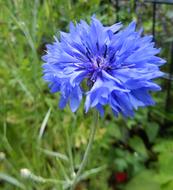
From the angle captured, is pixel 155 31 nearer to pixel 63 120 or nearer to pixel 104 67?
pixel 63 120

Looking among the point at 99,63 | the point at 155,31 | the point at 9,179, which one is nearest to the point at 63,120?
the point at 9,179

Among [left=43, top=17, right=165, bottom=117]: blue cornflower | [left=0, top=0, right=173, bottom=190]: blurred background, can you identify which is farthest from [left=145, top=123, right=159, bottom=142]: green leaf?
[left=43, top=17, right=165, bottom=117]: blue cornflower

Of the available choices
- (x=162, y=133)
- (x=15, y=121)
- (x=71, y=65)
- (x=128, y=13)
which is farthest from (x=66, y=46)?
(x=162, y=133)

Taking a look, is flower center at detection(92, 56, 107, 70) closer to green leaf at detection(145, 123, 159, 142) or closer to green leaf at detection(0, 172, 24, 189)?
green leaf at detection(0, 172, 24, 189)

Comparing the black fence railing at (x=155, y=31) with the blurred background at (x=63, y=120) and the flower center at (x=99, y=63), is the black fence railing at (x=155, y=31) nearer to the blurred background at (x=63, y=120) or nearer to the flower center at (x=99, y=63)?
the blurred background at (x=63, y=120)

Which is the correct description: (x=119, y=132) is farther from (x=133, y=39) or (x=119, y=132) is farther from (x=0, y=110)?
(x=133, y=39)
